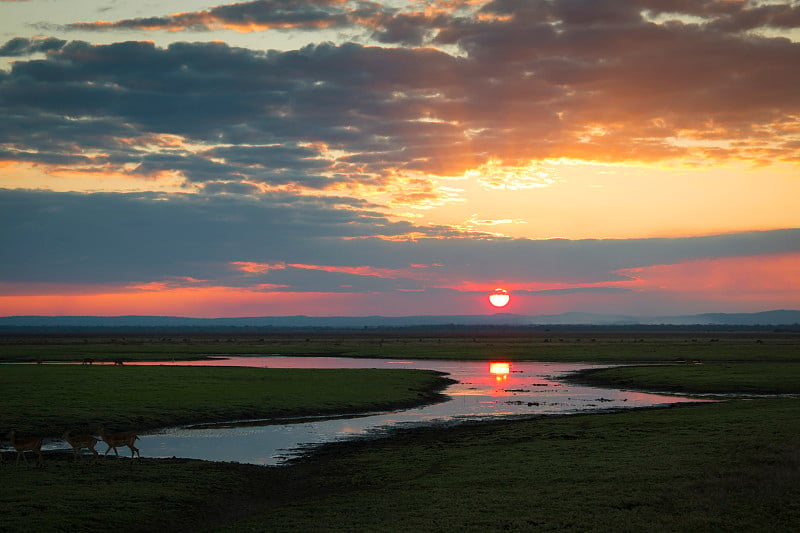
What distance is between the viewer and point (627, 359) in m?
109

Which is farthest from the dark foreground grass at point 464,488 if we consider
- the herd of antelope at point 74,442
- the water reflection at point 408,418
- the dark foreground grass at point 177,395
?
the dark foreground grass at point 177,395

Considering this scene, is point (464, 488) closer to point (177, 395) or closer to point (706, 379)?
point (177, 395)

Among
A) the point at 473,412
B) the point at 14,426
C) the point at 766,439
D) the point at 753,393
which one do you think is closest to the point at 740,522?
the point at 766,439

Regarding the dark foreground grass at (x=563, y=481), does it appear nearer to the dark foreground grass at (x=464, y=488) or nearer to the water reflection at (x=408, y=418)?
the dark foreground grass at (x=464, y=488)

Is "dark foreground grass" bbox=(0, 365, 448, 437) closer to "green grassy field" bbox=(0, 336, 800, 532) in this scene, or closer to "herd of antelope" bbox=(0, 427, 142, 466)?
"herd of antelope" bbox=(0, 427, 142, 466)

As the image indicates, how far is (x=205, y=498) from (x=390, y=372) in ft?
184

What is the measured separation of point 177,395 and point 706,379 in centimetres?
4970

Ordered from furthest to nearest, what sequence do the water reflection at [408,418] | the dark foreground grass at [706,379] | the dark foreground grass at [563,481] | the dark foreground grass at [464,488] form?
the dark foreground grass at [706,379] < the water reflection at [408,418] < the dark foreground grass at [464,488] < the dark foreground grass at [563,481]

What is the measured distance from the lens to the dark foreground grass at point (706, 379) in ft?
203

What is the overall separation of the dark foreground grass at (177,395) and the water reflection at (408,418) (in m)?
3.35

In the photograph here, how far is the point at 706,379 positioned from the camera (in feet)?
224

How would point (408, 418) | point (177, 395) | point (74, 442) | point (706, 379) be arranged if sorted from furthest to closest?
point (706, 379) < point (177, 395) < point (408, 418) < point (74, 442)

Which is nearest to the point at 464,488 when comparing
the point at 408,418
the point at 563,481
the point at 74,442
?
the point at 563,481

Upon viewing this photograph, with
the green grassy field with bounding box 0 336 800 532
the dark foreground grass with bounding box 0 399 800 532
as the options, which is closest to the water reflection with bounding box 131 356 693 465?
the green grassy field with bounding box 0 336 800 532
